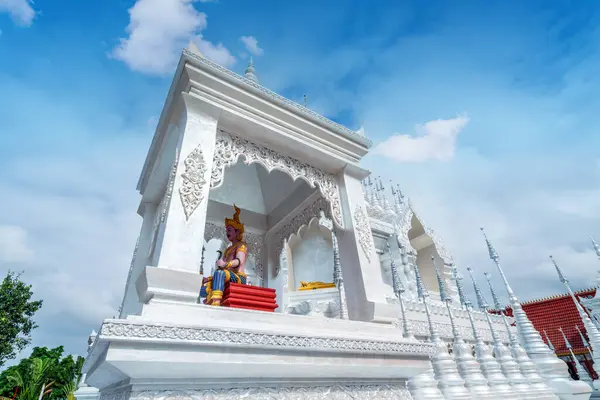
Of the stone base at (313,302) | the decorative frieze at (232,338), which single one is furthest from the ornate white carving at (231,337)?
the stone base at (313,302)

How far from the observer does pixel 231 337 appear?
8.63 ft

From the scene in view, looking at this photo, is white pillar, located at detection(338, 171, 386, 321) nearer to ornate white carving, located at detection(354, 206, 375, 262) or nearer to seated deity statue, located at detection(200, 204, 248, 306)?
ornate white carving, located at detection(354, 206, 375, 262)

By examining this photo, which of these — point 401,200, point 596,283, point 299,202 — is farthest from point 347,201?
point 401,200

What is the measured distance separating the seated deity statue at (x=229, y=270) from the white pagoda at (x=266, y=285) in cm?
81

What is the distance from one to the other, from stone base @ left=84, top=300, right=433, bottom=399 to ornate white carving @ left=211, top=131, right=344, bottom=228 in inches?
61.8

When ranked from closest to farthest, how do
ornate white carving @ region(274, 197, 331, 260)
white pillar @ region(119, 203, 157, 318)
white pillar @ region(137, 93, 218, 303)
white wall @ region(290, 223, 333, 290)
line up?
white pillar @ region(137, 93, 218, 303), white pillar @ region(119, 203, 157, 318), ornate white carving @ region(274, 197, 331, 260), white wall @ region(290, 223, 333, 290)

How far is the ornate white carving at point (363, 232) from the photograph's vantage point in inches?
181

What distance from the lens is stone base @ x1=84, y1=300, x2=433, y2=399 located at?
7.54 feet

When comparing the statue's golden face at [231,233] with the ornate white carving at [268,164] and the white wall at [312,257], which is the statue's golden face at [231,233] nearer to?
the ornate white carving at [268,164]

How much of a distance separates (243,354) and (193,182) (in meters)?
1.82

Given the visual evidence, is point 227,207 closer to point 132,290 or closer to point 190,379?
point 132,290

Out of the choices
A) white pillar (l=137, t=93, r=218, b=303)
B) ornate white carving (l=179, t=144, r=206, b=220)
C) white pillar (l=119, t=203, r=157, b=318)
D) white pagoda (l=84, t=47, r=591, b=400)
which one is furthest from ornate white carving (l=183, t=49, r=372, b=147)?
white pillar (l=119, t=203, r=157, b=318)

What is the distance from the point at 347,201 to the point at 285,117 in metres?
1.57

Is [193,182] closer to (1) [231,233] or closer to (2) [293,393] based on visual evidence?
(1) [231,233]
